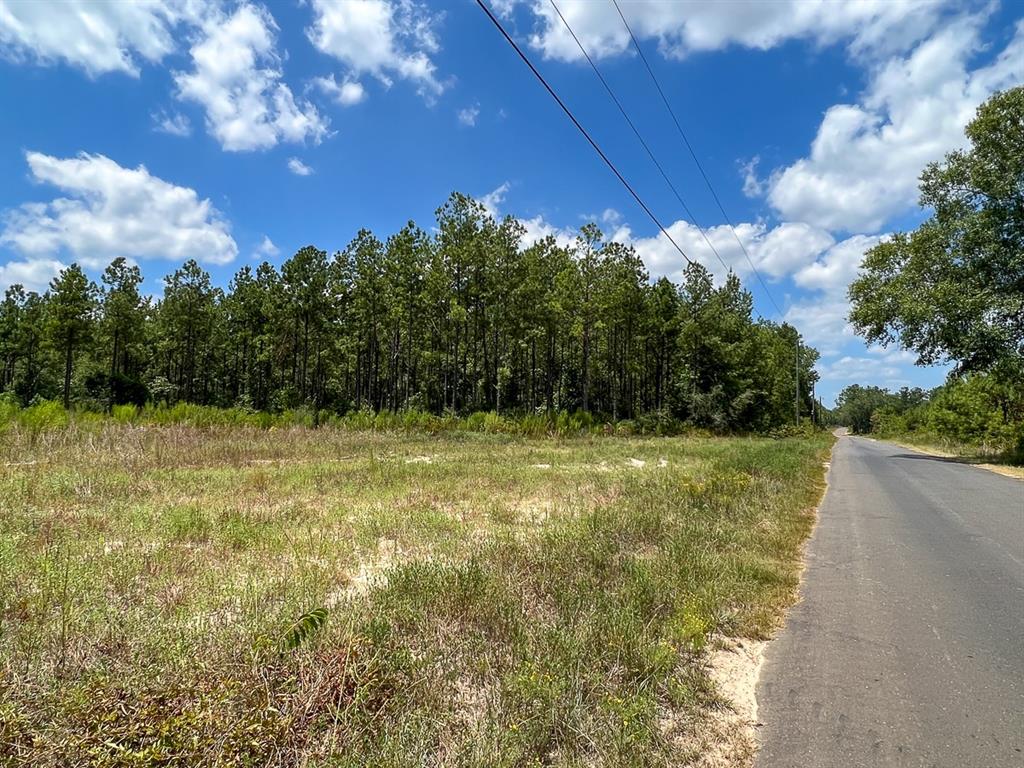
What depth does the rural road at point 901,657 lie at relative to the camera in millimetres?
2824

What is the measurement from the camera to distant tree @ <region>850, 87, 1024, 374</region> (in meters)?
20.6

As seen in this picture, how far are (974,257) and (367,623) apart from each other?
28464 millimetres

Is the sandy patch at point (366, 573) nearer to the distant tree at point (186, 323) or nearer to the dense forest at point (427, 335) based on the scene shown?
the dense forest at point (427, 335)

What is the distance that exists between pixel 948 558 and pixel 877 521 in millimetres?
2686

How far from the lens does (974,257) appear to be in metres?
21.8

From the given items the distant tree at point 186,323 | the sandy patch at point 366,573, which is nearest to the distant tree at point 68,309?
the distant tree at point 186,323

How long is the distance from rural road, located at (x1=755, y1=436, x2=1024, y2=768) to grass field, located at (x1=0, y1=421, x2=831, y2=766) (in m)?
0.42

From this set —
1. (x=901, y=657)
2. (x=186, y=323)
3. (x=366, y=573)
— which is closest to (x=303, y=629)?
(x=366, y=573)

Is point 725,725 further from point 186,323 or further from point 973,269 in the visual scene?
point 186,323

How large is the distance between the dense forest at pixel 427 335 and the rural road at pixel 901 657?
90.5 ft

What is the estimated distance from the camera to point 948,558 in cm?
663

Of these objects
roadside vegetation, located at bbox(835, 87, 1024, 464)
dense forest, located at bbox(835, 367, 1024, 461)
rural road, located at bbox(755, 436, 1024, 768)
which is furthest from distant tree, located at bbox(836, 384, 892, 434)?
rural road, located at bbox(755, 436, 1024, 768)

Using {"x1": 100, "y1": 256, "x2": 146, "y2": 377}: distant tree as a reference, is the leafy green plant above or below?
below

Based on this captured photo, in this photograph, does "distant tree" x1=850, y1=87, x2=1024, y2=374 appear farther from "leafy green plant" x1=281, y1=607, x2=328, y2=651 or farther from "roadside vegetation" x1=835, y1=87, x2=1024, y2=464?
"leafy green plant" x1=281, y1=607, x2=328, y2=651
